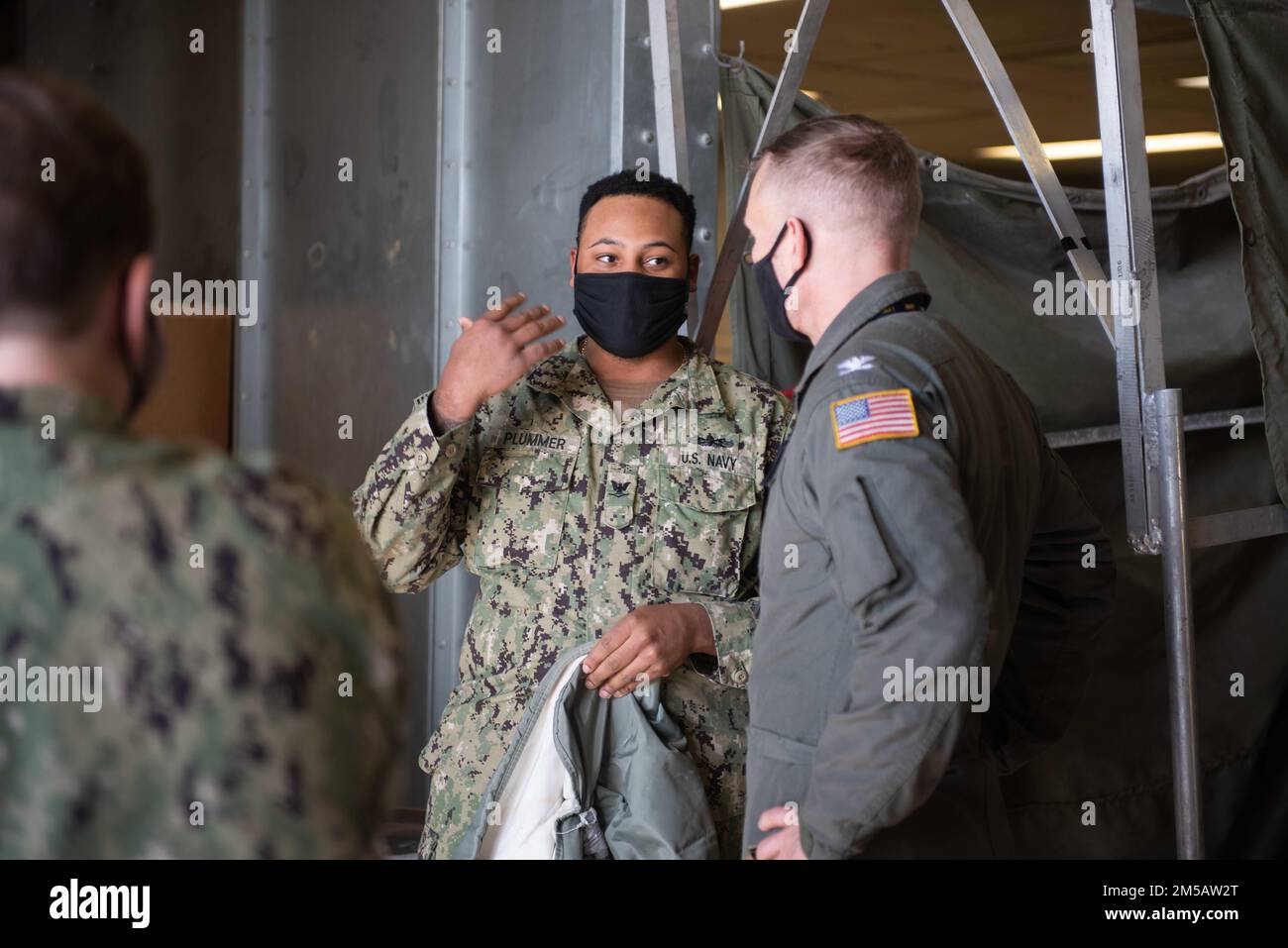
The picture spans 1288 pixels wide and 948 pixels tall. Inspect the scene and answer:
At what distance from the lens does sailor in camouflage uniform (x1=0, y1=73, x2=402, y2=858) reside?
82 cm

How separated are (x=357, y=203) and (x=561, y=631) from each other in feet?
5.32

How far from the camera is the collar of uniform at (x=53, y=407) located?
822 mm

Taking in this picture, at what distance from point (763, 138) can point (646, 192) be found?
18.3 inches

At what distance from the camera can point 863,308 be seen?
1647mm

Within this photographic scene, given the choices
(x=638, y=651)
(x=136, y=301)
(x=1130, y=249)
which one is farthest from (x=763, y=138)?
(x=136, y=301)

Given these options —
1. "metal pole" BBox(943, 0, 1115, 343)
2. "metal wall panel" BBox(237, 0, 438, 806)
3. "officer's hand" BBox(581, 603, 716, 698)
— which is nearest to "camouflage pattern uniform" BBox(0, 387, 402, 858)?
"officer's hand" BBox(581, 603, 716, 698)

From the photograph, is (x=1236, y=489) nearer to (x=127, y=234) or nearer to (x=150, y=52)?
(x=127, y=234)

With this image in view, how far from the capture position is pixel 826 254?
1.69 m

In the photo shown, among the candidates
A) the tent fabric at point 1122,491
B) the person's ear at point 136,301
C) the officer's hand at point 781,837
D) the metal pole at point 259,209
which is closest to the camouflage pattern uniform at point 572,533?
the officer's hand at point 781,837

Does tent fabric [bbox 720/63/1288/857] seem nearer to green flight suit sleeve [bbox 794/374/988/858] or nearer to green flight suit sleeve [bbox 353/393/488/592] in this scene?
green flight suit sleeve [bbox 353/393/488/592]

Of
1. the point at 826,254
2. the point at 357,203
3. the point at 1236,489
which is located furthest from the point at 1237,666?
the point at 357,203

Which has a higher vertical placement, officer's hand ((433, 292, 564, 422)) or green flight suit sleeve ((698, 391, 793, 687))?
officer's hand ((433, 292, 564, 422))

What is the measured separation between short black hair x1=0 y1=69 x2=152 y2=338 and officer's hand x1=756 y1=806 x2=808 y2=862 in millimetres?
1013

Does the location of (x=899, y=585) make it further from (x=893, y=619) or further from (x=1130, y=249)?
(x=1130, y=249)
